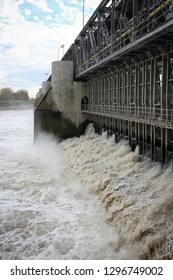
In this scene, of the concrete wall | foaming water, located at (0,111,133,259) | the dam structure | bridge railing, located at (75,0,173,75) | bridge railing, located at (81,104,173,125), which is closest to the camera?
foaming water, located at (0,111,133,259)

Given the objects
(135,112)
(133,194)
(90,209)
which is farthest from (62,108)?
(133,194)

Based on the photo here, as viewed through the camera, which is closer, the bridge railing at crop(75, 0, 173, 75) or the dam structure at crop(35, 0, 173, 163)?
the bridge railing at crop(75, 0, 173, 75)

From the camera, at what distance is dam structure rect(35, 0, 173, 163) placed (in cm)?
1135

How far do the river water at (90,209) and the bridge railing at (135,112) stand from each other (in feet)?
5.60

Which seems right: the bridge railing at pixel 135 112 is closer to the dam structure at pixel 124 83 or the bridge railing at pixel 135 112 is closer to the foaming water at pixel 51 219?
the dam structure at pixel 124 83

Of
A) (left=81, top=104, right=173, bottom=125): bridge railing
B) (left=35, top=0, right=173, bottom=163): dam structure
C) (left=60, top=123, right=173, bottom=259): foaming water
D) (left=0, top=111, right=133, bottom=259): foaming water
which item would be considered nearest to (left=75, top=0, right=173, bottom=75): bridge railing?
(left=35, top=0, right=173, bottom=163): dam structure

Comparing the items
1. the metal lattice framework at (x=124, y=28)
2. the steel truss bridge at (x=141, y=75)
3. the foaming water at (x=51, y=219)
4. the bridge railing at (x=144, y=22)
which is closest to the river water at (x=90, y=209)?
the foaming water at (x=51, y=219)

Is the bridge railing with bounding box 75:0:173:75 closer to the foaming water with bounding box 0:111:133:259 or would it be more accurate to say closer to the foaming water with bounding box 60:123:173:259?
the foaming water with bounding box 60:123:173:259

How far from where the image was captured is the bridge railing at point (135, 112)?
36.7 ft

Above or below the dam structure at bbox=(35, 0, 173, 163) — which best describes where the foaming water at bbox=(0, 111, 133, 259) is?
below

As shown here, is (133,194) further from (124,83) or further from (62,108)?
(62,108)

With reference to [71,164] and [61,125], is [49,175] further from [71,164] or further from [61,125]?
[61,125]

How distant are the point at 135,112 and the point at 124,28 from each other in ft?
13.1

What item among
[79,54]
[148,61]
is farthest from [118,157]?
[79,54]
